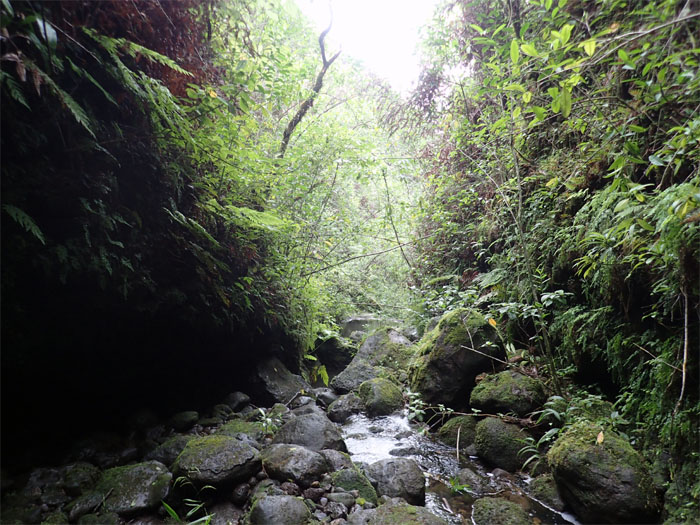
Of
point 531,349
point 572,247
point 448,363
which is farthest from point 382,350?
point 572,247

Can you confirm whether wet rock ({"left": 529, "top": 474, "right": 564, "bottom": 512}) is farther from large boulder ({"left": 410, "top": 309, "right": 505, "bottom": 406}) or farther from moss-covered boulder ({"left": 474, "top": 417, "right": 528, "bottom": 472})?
large boulder ({"left": 410, "top": 309, "right": 505, "bottom": 406})

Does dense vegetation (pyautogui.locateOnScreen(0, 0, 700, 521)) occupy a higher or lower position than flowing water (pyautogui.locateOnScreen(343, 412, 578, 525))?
higher

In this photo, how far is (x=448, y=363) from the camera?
4.82m

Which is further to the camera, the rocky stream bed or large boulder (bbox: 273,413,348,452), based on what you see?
large boulder (bbox: 273,413,348,452)

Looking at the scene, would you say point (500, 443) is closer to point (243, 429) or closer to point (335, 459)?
point (335, 459)

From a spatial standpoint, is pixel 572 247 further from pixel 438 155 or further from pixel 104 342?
pixel 104 342

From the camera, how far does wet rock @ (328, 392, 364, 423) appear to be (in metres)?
5.29

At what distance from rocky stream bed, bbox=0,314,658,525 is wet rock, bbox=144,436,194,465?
1 cm

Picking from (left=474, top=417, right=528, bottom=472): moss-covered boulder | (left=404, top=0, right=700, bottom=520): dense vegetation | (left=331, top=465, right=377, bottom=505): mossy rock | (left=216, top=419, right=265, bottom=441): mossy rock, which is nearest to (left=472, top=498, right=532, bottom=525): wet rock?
(left=474, top=417, right=528, bottom=472): moss-covered boulder

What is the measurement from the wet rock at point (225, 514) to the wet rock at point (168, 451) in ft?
2.69

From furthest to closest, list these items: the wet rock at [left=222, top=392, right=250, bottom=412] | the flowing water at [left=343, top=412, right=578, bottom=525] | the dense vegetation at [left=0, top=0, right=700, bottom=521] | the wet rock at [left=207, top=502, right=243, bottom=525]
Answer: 1. the wet rock at [left=222, top=392, right=250, bottom=412]
2. the flowing water at [left=343, top=412, right=578, bottom=525]
3. the wet rock at [left=207, top=502, right=243, bottom=525]
4. the dense vegetation at [left=0, top=0, right=700, bottom=521]

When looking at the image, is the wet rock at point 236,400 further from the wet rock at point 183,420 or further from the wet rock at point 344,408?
the wet rock at point 344,408

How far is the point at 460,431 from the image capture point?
4172 millimetres

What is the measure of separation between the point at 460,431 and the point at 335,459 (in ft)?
5.45
